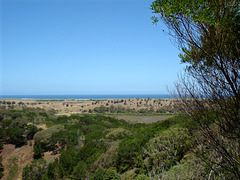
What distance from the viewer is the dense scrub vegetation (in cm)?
795

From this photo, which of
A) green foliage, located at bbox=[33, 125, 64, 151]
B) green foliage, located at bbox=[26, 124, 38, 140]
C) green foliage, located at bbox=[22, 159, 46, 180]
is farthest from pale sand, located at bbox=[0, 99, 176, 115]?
green foliage, located at bbox=[22, 159, 46, 180]

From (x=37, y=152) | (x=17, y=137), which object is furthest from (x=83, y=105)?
(x=37, y=152)

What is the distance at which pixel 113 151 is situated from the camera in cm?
1288

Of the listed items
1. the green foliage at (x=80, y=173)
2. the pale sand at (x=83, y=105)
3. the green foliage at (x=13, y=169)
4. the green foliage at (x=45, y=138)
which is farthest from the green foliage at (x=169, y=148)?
the pale sand at (x=83, y=105)

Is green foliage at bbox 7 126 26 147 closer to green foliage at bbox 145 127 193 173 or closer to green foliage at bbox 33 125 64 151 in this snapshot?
green foliage at bbox 33 125 64 151

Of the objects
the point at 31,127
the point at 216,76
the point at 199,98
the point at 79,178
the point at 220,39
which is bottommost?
the point at 79,178

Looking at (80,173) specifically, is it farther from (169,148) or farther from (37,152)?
(37,152)

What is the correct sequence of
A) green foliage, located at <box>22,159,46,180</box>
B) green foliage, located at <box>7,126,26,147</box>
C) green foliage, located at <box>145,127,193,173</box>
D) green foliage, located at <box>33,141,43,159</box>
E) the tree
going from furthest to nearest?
green foliage, located at <box>7,126,26,147</box> < green foliage, located at <box>33,141,43,159</box> < green foliage, located at <box>22,159,46,180</box> < green foliage, located at <box>145,127,193,173</box> < the tree

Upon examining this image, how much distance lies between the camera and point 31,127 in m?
22.0

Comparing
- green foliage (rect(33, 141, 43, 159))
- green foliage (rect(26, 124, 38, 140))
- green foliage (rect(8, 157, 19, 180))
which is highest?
green foliage (rect(26, 124, 38, 140))

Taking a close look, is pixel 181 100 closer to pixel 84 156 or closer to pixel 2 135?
pixel 84 156

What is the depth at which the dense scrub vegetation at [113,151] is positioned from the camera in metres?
7.95

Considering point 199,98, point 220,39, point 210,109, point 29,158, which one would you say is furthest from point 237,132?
point 29,158

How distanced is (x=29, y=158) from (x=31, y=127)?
197 inches
